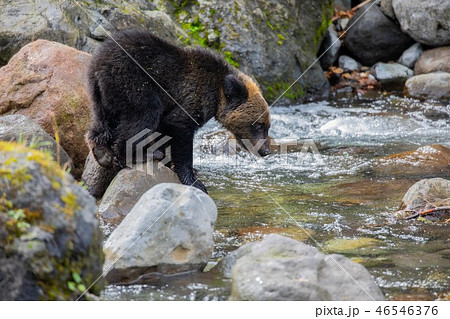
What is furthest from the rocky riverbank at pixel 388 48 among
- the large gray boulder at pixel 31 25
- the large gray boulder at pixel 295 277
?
the large gray boulder at pixel 295 277

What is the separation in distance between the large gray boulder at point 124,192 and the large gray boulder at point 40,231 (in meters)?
2.92

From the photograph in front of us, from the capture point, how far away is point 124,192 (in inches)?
289

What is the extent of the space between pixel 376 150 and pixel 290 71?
162 inches

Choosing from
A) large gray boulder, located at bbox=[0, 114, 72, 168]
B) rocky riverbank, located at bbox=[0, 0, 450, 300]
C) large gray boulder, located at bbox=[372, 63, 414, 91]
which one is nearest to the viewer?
rocky riverbank, located at bbox=[0, 0, 450, 300]

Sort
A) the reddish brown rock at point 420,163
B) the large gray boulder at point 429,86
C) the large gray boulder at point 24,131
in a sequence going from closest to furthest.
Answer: the large gray boulder at point 24,131
the reddish brown rock at point 420,163
the large gray boulder at point 429,86

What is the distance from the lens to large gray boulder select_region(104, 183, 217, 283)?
515 cm

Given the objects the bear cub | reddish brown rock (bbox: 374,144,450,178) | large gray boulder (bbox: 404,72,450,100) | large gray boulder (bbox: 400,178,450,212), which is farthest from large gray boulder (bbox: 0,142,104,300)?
large gray boulder (bbox: 404,72,450,100)

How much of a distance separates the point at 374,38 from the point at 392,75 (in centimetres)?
111

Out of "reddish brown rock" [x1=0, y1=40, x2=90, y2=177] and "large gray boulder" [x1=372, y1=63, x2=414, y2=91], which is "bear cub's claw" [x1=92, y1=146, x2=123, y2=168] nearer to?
"reddish brown rock" [x1=0, y1=40, x2=90, y2=177]

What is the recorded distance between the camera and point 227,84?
7887mm

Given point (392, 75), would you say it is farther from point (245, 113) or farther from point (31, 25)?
point (31, 25)

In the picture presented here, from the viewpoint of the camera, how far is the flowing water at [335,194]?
5.20m

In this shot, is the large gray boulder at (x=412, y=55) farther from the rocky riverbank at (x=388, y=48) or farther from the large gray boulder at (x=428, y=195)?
the large gray boulder at (x=428, y=195)

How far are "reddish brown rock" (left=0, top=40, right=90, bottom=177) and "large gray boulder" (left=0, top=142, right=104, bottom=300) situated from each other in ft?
14.3
